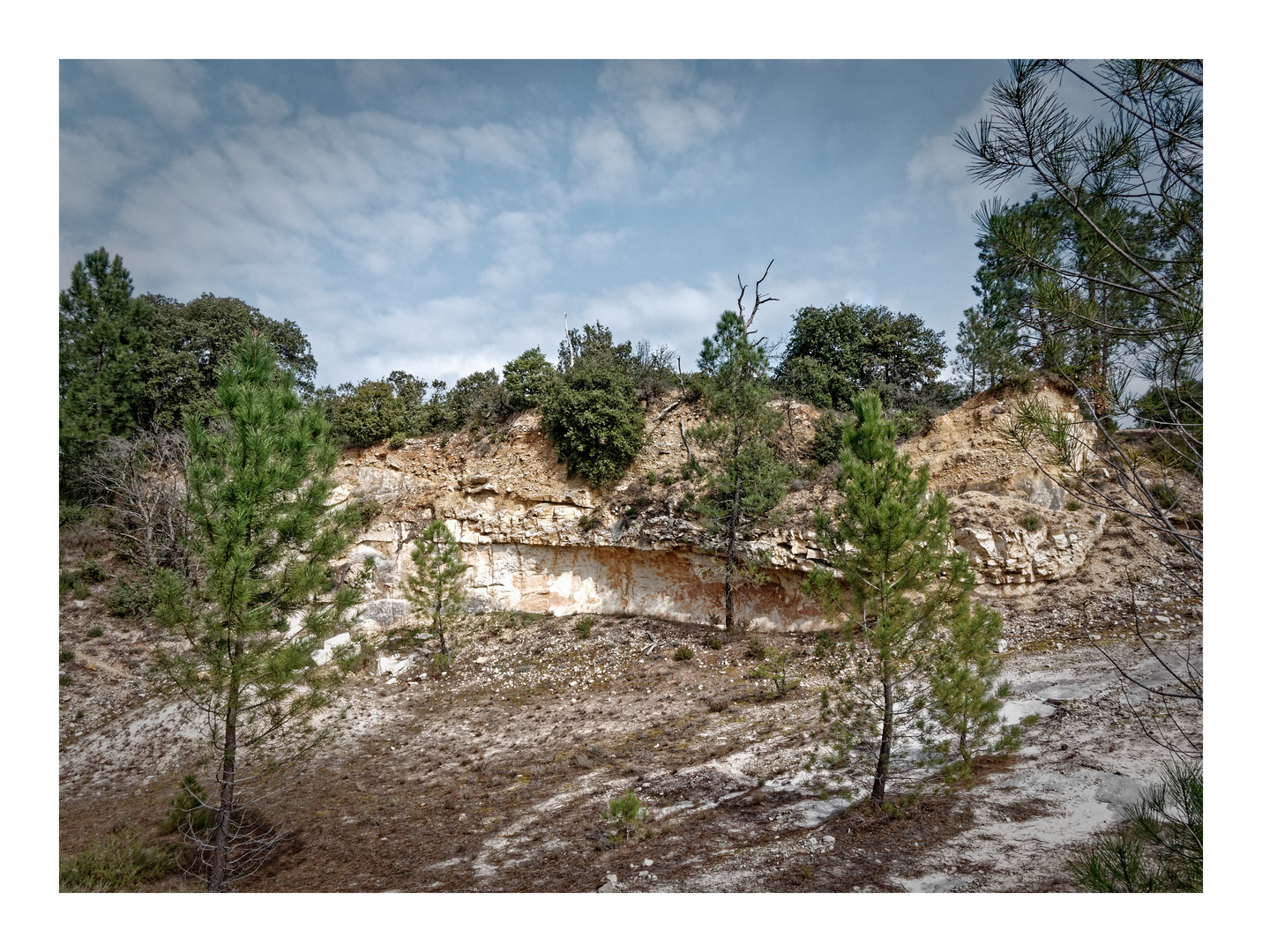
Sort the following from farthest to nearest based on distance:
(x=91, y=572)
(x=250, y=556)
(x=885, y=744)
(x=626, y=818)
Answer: (x=91, y=572) → (x=626, y=818) → (x=885, y=744) → (x=250, y=556)

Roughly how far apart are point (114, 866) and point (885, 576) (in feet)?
25.4

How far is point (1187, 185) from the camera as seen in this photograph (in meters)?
3.21

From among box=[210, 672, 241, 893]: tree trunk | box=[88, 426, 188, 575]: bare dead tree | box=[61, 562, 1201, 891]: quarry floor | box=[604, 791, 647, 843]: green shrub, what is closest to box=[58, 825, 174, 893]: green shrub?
box=[61, 562, 1201, 891]: quarry floor

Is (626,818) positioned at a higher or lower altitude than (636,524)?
lower

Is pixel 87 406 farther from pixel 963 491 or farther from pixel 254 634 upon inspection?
pixel 963 491

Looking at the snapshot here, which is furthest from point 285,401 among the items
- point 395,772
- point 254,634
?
point 395,772

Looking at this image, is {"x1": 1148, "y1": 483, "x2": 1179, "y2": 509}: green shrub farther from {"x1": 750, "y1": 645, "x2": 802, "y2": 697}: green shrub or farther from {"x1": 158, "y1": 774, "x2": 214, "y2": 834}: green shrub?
{"x1": 158, "y1": 774, "x2": 214, "y2": 834}: green shrub

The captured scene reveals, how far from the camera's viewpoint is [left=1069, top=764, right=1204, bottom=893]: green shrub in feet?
10.00

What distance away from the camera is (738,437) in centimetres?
1341

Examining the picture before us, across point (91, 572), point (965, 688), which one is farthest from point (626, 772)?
point (91, 572)

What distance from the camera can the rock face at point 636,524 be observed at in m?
12.7

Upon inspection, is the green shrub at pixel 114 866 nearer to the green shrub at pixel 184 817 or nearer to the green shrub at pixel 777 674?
the green shrub at pixel 184 817

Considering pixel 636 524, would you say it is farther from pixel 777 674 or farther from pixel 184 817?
pixel 184 817

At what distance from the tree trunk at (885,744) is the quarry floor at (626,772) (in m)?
0.25
